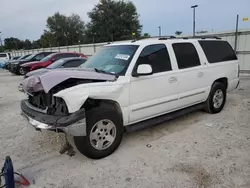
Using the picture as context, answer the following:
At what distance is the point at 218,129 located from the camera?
4500mm

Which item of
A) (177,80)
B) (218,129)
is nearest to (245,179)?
(218,129)

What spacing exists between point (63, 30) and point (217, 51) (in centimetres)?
6000

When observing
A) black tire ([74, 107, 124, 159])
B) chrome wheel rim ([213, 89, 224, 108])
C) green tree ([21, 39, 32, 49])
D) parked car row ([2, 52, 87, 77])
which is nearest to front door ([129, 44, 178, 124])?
black tire ([74, 107, 124, 159])

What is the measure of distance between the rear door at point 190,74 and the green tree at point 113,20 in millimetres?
42461

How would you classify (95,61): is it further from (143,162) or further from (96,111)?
(143,162)

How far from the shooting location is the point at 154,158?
3.43 metres

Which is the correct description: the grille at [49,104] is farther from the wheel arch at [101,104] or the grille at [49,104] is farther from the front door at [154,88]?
the front door at [154,88]

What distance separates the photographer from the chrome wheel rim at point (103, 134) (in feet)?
11.0

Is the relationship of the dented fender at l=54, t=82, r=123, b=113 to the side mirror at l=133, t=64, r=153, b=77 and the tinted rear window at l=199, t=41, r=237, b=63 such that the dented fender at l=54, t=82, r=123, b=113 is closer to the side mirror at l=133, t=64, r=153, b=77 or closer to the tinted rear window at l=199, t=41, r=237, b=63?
the side mirror at l=133, t=64, r=153, b=77

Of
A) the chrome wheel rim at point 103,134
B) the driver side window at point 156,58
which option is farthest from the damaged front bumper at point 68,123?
the driver side window at point 156,58

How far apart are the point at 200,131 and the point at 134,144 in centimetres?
144

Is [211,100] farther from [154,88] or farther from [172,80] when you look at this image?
[154,88]

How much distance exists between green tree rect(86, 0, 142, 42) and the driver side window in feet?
141

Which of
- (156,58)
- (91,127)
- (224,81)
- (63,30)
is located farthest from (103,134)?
(63,30)
